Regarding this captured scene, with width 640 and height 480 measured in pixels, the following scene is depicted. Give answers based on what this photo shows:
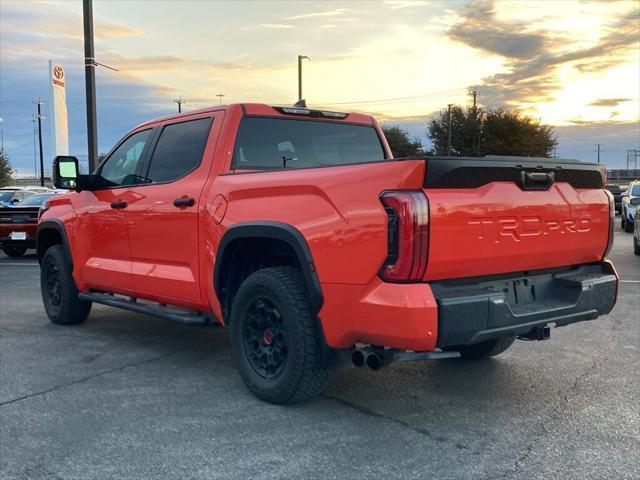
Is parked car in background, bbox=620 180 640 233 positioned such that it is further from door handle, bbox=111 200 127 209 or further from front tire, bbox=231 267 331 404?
front tire, bbox=231 267 331 404

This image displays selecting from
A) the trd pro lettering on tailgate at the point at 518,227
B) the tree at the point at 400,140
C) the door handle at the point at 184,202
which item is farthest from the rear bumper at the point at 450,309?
the tree at the point at 400,140

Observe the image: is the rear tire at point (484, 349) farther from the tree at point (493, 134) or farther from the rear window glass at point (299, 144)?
the tree at point (493, 134)

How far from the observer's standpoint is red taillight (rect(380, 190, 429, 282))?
3.32 meters

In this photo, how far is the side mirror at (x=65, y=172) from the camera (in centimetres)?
610

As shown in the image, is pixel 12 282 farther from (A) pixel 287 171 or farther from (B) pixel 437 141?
(B) pixel 437 141

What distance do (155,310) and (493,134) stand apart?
2438 inches

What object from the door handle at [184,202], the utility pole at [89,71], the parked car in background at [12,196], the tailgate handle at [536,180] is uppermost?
the utility pole at [89,71]

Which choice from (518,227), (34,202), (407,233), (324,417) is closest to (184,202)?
(324,417)

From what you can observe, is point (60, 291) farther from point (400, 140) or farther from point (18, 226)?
point (400, 140)

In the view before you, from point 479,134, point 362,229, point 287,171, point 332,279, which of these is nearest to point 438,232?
point 362,229

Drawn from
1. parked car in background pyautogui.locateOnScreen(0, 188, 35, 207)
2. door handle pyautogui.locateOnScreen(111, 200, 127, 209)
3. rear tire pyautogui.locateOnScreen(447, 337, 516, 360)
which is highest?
door handle pyautogui.locateOnScreen(111, 200, 127, 209)

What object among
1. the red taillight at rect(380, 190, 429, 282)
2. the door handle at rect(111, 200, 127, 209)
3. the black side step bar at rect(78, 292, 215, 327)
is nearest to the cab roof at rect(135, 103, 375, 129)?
the door handle at rect(111, 200, 127, 209)

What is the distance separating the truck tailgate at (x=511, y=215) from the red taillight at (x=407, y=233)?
0.05 m

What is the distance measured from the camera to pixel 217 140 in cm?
488
